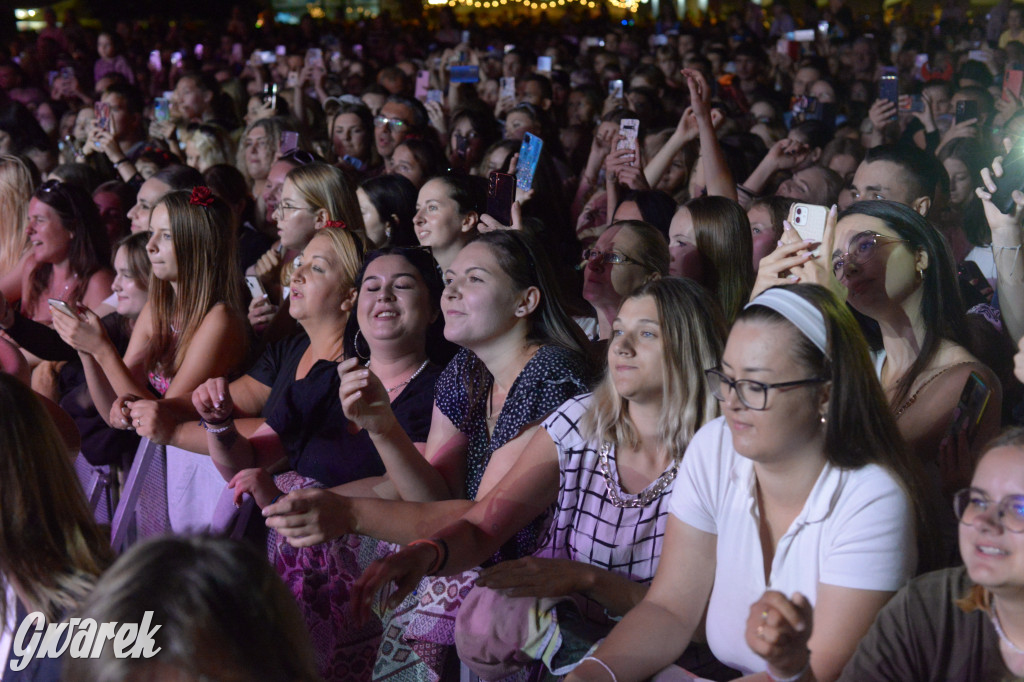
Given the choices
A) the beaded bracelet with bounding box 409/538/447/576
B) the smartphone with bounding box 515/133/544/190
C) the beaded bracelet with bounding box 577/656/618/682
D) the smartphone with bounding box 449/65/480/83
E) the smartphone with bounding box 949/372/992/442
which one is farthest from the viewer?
the smartphone with bounding box 449/65/480/83

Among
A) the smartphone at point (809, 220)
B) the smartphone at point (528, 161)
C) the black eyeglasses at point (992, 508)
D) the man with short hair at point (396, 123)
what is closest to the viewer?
the black eyeglasses at point (992, 508)

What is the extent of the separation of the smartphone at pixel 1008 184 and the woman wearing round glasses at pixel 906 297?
1.61ft

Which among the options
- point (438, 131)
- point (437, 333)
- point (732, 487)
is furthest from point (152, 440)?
point (438, 131)

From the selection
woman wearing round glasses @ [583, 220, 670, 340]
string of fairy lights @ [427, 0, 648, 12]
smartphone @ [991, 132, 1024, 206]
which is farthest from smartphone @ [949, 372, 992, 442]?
string of fairy lights @ [427, 0, 648, 12]

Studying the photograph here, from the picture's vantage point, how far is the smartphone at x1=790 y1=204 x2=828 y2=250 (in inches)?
91.2

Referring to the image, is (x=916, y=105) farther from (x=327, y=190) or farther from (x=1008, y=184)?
(x=327, y=190)

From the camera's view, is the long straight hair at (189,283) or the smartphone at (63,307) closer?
the smartphone at (63,307)

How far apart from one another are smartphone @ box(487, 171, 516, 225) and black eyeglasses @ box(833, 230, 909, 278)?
4.76ft

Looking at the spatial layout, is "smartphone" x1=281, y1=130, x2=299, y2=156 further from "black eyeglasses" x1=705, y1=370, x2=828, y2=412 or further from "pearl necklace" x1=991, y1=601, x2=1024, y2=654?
"pearl necklace" x1=991, y1=601, x2=1024, y2=654

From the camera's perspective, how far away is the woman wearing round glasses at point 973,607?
4.92ft

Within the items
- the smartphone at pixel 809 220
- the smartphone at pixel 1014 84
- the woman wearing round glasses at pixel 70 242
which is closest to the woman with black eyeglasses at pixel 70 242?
the woman wearing round glasses at pixel 70 242

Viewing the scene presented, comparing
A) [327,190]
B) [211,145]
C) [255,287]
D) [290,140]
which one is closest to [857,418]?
[255,287]

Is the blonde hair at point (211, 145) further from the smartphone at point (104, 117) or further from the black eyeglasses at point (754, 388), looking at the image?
the black eyeglasses at point (754, 388)

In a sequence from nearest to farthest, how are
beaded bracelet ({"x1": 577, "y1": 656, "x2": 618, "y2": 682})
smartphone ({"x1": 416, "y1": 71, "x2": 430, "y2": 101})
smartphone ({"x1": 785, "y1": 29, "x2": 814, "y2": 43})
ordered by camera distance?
1. beaded bracelet ({"x1": 577, "y1": 656, "x2": 618, "y2": 682})
2. smartphone ({"x1": 416, "y1": 71, "x2": 430, "y2": 101})
3. smartphone ({"x1": 785, "y1": 29, "x2": 814, "y2": 43})
